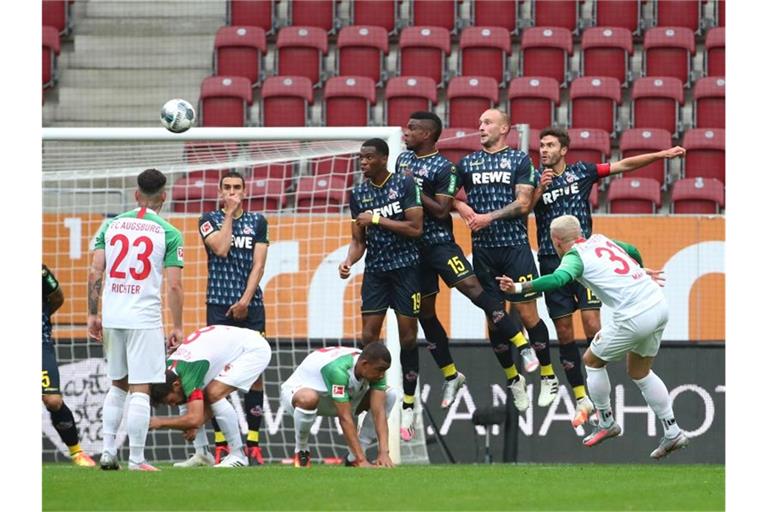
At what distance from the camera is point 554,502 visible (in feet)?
25.1

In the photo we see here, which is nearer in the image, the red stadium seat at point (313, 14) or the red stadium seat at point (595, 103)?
the red stadium seat at point (595, 103)

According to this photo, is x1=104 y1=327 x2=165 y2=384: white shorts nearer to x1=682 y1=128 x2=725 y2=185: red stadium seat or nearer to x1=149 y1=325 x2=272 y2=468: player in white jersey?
x1=149 y1=325 x2=272 y2=468: player in white jersey

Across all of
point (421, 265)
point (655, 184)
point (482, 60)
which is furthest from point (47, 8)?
point (421, 265)

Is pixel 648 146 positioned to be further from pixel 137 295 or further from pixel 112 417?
pixel 112 417

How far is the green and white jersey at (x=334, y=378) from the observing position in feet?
33.7

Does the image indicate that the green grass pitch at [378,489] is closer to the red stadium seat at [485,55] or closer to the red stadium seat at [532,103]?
the red stadium seat at [532,103]

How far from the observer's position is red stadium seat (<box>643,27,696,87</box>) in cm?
1831

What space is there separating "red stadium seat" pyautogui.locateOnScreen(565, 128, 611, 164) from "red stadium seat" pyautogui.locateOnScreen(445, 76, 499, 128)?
1.32 metres

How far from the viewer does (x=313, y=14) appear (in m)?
19.2

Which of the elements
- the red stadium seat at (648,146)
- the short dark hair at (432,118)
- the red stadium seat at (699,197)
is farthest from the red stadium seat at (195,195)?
the red stadium seat at (699,197)

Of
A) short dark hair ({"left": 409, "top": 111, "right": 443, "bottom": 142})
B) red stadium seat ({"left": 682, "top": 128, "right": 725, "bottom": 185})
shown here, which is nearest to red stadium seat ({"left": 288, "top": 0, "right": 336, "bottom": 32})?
red stadium seat ({"left": 682, "top": 128, "right": 725, "bottom": 185})

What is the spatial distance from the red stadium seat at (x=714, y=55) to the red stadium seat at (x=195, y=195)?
721cm

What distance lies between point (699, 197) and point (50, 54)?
911 centimetres

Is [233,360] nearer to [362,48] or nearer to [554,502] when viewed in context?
[554,502]
